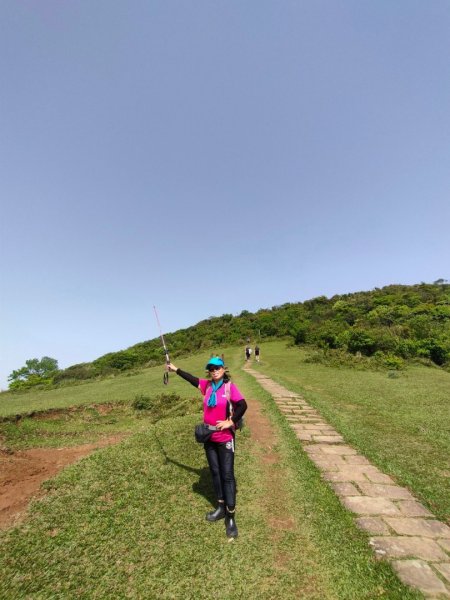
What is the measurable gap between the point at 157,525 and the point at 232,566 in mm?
1338

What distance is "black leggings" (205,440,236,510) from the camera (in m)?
4.41

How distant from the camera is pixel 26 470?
6.75m

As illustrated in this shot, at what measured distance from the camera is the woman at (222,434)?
443cm

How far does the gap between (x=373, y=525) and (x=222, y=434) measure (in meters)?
2.51

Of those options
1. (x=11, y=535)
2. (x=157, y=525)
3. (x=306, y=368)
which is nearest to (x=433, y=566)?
(x=157, y=525)

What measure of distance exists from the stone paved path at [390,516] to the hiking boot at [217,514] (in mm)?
1982

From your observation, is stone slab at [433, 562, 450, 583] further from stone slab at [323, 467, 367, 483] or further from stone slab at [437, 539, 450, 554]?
stone slab at [323, 467, 367, 483]

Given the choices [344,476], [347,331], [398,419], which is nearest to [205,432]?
[344,476]

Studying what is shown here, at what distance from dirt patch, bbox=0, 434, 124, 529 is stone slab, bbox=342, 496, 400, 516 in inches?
204

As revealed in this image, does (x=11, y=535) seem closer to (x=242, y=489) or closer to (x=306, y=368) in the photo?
(x=242, y=489)

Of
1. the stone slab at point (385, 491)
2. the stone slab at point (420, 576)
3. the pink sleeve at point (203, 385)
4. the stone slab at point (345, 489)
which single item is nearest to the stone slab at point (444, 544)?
the stone slab at point (420, 576)

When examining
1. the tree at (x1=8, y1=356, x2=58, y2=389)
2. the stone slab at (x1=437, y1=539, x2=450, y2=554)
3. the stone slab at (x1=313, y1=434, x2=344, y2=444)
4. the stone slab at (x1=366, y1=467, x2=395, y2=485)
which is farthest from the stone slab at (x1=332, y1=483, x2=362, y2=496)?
the tree at (x1=8, y1=356, x2=58, y2=389)

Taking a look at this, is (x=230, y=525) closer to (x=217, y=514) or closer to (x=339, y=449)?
(x=217, y=514)

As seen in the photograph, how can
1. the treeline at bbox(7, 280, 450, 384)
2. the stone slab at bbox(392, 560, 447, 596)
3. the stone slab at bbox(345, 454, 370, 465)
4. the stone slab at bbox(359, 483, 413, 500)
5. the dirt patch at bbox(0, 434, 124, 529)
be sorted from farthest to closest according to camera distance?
the treeline at bbox(7, 280, 450, 384) → the stone slab at bbox(345, 454, 370, 465) → the stone slab at bbox(359, 483, 413, 500) → the dirt patch at bbox(0, 434, 124, 529) → the stone slab at bbox(392, 560, 447, 596)
